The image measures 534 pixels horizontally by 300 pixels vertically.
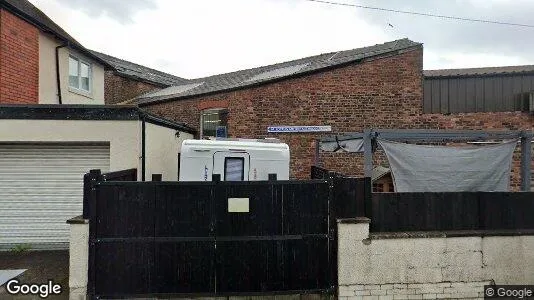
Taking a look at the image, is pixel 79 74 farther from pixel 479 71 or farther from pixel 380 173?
pixel 479 71

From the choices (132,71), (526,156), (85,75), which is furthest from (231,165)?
(132,71)

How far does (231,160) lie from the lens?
784 cm

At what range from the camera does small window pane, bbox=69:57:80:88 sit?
1390cm

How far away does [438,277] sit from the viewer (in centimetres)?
564

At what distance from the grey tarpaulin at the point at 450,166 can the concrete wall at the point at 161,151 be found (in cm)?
535

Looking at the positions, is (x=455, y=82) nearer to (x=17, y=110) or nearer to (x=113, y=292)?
(x=113, y=292)

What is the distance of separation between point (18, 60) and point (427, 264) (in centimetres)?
1186

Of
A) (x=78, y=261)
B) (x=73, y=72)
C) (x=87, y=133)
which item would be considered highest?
(x=73, y=72)

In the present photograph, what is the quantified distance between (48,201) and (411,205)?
7.57 meters

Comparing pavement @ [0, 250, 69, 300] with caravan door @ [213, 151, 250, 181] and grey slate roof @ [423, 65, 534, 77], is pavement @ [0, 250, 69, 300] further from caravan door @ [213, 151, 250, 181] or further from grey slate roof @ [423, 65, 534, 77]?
grey slate roof @ [423, 65, 534, 77]

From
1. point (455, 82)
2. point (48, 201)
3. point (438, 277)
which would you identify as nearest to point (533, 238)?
point (438, 277)

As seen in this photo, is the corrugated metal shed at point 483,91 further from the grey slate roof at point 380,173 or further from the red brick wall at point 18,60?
the red brick wall at point 18,60

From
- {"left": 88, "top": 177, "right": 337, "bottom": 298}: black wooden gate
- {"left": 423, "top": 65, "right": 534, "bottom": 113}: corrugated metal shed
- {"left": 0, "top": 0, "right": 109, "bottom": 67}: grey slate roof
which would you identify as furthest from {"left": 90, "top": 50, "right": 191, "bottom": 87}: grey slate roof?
{"left": 88, "top": 177, "right": 337, "bottom": 298}: black wooden gate

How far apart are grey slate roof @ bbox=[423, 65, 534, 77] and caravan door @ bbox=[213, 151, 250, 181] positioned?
815cm
